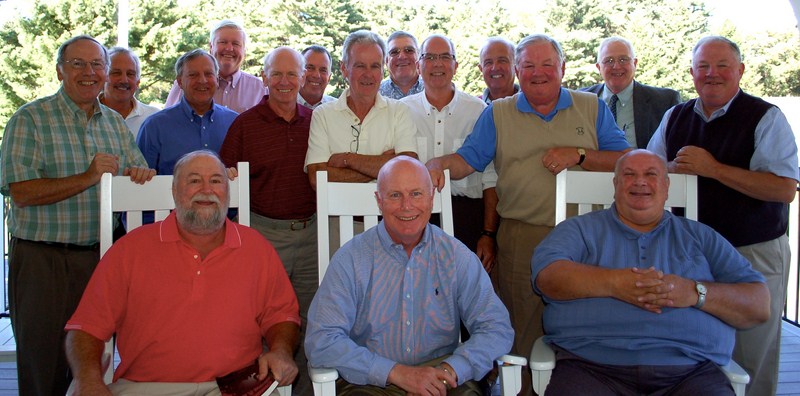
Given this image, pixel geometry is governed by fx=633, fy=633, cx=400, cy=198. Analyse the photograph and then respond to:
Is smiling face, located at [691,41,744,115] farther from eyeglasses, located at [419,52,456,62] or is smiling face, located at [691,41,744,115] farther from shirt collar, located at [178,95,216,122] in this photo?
shirt collar, located at [178,95,216,122]

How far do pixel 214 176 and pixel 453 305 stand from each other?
99 cm

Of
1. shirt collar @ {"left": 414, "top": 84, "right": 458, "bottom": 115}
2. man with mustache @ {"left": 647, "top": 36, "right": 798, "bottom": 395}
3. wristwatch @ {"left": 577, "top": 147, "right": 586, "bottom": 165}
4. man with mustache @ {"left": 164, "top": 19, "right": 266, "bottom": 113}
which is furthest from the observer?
man with mustache @ {"left": 164, "top": 19, "right": 266, "bottom": 113}

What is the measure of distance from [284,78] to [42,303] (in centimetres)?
146

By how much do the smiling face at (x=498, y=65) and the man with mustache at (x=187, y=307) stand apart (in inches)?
81.8

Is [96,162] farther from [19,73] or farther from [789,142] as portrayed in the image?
[19,73]

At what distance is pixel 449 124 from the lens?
3.37 meters

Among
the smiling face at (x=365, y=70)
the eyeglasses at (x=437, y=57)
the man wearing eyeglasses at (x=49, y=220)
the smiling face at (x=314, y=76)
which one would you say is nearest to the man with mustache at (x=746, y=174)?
the eyeglasses at (x=437, y=57)

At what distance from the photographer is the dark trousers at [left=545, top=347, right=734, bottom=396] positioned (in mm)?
2141

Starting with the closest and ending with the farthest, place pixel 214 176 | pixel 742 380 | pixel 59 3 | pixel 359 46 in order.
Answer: pixel 742 380
pixel 214 176
pixel 359 46
pixel 59 3

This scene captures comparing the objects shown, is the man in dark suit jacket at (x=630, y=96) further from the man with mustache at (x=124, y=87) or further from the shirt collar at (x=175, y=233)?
the man with mustache at (x=124, y=87)

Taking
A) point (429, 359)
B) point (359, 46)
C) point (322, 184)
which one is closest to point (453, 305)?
point (429, 359)

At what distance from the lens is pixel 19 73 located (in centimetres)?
1772

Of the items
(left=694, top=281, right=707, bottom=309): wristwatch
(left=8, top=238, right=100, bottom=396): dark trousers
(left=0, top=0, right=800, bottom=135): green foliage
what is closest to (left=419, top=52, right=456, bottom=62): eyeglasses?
(left=694, top=281, right=707, bottom=309): wristwatch

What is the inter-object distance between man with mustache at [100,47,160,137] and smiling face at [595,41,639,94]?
288 centimetres
